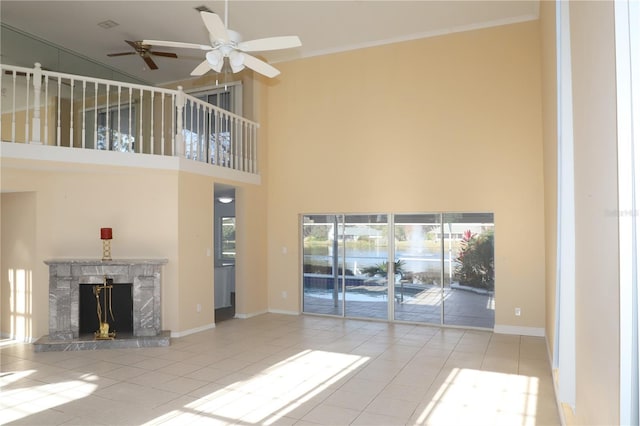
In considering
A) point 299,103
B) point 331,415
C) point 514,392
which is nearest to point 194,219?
point 299,103

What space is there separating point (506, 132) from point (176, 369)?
607 cm

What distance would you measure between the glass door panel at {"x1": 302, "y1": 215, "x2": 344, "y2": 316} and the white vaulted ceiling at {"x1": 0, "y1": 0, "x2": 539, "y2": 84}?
3419 mm

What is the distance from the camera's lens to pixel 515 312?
703cm

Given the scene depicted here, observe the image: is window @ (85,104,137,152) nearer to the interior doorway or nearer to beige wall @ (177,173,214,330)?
the interior doorway

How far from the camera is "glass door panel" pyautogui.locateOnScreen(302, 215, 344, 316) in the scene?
8523mm

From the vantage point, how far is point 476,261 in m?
7.38

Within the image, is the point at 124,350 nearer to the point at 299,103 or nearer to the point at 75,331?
the point at 75,331

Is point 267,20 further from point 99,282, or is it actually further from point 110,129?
point 99,282

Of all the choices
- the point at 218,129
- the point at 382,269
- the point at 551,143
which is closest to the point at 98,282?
the point at 218,129

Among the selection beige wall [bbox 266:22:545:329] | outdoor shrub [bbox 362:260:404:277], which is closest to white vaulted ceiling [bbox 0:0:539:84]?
beige wall [bbox 266:22:545:329]

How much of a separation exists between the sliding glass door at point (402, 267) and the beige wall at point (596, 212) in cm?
464

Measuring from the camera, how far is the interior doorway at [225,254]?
9.27m

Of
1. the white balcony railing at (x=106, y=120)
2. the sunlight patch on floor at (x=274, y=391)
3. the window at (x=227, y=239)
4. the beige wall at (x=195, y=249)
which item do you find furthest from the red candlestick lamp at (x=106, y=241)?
the window at (x=227, y=239)

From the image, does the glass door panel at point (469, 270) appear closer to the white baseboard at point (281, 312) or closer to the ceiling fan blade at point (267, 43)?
the white baseboard at point (281, 312)
